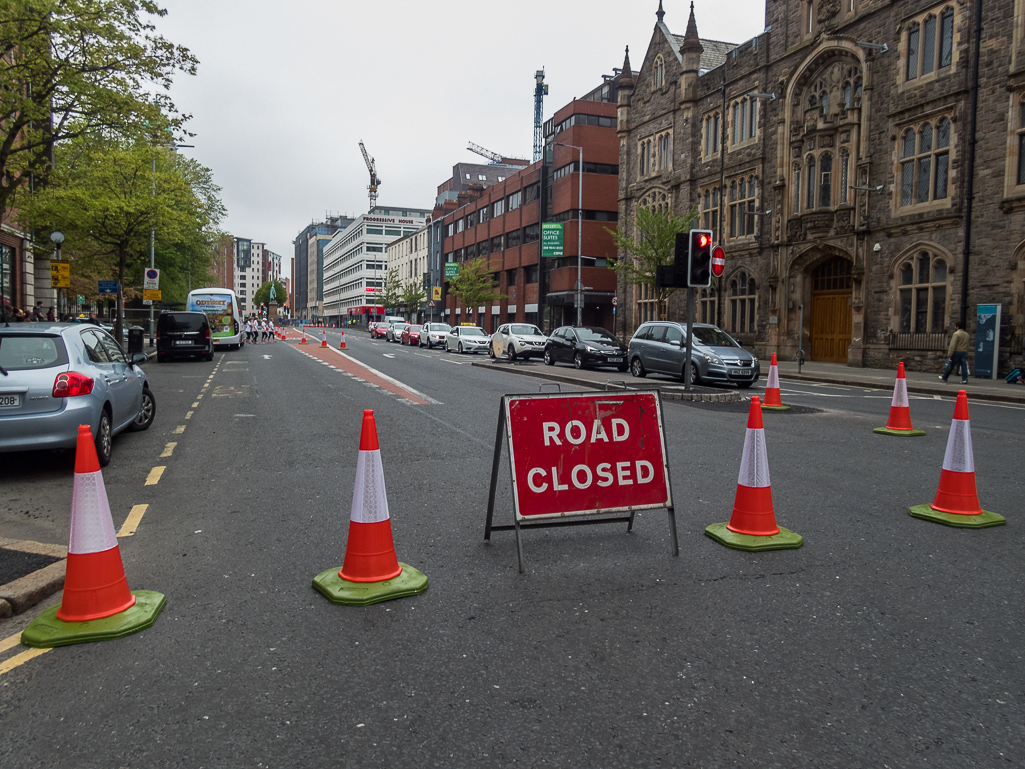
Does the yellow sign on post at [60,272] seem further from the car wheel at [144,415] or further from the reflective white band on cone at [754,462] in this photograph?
the reflective white band on cone at [754,462]

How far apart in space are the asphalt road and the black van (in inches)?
834

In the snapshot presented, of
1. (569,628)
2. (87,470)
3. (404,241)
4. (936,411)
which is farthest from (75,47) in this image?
(404,241)

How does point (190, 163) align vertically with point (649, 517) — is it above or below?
above

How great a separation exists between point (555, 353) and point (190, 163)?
1334 inches

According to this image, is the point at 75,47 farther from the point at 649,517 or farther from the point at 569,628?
the point at 569,628

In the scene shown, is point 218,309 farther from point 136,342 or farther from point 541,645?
point 541,645

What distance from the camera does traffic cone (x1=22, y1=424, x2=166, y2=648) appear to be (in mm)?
3678

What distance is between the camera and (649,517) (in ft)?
19.7

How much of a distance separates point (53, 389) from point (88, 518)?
13.5 feet

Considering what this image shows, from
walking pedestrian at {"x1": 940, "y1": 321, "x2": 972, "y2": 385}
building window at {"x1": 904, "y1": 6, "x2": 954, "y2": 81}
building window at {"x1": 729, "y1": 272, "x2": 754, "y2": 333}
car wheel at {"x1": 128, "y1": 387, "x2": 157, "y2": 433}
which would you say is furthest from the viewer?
building window at {"x1": 729, "y1": 272, "x2": 754, "y2": 333}

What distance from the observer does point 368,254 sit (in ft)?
446

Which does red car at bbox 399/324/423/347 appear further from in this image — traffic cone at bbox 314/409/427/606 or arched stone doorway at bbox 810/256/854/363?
traffic cone at bbox 314/409/427/606

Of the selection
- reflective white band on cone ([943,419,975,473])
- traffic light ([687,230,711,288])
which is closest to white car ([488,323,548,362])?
traffic light ([687,230,711,288])

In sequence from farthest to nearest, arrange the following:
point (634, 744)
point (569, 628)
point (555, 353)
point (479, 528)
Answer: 1. point (555, 353)
2. point (479, 528)
3. point (569, 628)
4. point (634, 744)
